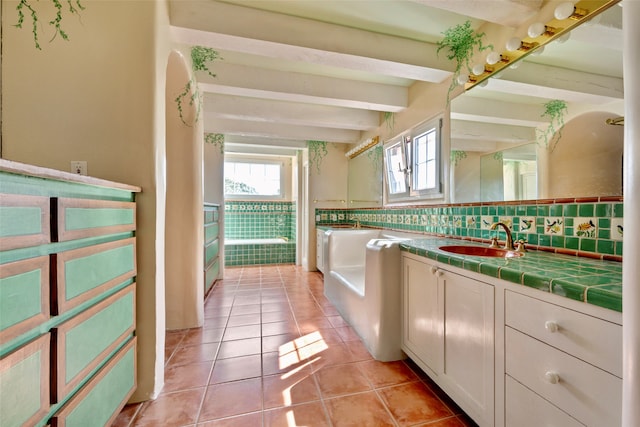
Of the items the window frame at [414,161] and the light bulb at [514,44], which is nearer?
the light bulb at [514,44]

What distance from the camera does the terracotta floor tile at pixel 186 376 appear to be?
56.4 inches

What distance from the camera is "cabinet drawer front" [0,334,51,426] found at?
59 cm

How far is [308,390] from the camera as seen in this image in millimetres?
1394

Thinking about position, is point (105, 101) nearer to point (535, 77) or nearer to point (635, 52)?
point (635, 52)

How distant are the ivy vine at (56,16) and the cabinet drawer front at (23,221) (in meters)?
1.04

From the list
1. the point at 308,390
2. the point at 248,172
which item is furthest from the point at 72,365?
the point at 248,172

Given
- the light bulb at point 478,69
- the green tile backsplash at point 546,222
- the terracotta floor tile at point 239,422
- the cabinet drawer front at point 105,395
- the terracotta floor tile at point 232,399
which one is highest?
the light bulb at point 478,69

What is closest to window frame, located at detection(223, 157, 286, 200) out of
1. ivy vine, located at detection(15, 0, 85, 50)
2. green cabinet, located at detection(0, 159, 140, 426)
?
ivy vine, located at detection(15, 0, 85, 50)

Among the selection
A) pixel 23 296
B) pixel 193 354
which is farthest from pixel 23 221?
pixel 193 354

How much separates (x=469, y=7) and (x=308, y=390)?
7.84 feet

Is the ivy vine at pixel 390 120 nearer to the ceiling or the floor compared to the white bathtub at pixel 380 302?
nearer to the ceiling

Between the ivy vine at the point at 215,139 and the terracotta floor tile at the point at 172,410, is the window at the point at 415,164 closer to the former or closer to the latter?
the terracotta floor tile at the point at 172,410

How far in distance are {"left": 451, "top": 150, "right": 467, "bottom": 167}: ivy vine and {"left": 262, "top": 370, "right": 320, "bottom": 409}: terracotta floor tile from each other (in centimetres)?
191

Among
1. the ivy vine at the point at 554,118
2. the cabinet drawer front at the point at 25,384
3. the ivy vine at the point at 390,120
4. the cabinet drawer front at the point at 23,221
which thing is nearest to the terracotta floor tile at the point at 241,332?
the cabinet drawer front at the point at 25,384
